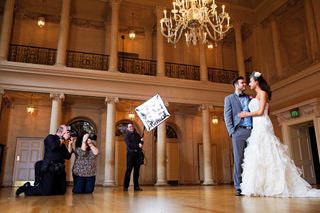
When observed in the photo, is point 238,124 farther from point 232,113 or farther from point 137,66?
point 137,66

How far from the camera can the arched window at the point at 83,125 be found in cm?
1216

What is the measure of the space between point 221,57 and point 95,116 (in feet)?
23.2

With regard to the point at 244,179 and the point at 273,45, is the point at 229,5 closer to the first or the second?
the point at 273,45

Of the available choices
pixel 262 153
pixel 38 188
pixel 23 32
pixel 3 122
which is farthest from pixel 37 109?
pixel 262 153

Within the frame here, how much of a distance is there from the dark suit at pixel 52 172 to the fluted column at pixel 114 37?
5743 mm

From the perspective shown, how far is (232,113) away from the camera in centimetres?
392

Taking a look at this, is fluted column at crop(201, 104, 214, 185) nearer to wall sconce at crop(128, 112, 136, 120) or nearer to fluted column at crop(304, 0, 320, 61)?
wall sconce at crop(128, 112, 136, 120)

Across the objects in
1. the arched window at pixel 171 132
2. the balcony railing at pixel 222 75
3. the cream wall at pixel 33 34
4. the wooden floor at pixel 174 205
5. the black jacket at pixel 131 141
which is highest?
the cream wall at pixel 33 34

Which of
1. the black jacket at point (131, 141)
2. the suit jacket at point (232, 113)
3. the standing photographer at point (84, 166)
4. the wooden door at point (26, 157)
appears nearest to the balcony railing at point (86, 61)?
the wooden door at point (26, 157)

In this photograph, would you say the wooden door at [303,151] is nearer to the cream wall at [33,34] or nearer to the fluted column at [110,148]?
the fluted column at [110,148]

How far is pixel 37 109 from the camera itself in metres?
11.6

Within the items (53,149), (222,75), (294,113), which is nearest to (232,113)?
(53,149)

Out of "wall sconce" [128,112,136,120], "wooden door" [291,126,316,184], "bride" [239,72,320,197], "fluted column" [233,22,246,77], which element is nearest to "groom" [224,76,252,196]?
"bride" [239,72,320,197]

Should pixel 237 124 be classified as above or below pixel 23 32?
below
